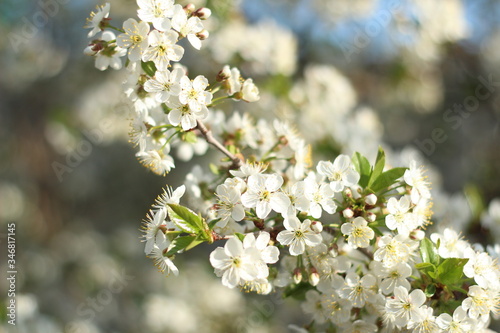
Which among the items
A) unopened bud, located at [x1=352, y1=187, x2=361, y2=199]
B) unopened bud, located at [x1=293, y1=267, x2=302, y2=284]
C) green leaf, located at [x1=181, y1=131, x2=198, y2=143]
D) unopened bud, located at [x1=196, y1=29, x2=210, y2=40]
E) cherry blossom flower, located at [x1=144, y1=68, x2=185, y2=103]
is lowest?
unopened bud, located at [x1=293, y1=267, x2=302, y2=284]

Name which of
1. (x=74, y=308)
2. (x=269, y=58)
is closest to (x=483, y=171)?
(x=269, y=58)

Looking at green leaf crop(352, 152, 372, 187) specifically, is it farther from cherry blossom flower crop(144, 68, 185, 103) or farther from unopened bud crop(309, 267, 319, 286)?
cherry blossom flower crop(144, 68, 185, 103)

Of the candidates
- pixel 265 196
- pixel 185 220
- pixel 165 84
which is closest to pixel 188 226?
pixel 185 220

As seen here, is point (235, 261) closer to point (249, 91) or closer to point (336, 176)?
point (336, 176)

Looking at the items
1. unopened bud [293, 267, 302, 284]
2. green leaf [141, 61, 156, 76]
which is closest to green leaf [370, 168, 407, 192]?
unopened bud [293, 267, 302, 284]

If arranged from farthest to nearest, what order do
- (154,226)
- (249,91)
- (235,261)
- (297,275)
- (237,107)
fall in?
(237,107)
(249,91)
(297,275)
(154,226)
(235,261)

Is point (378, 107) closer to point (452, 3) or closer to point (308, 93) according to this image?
point (452, 3)

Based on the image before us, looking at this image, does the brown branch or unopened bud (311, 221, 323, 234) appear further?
the brown branch
